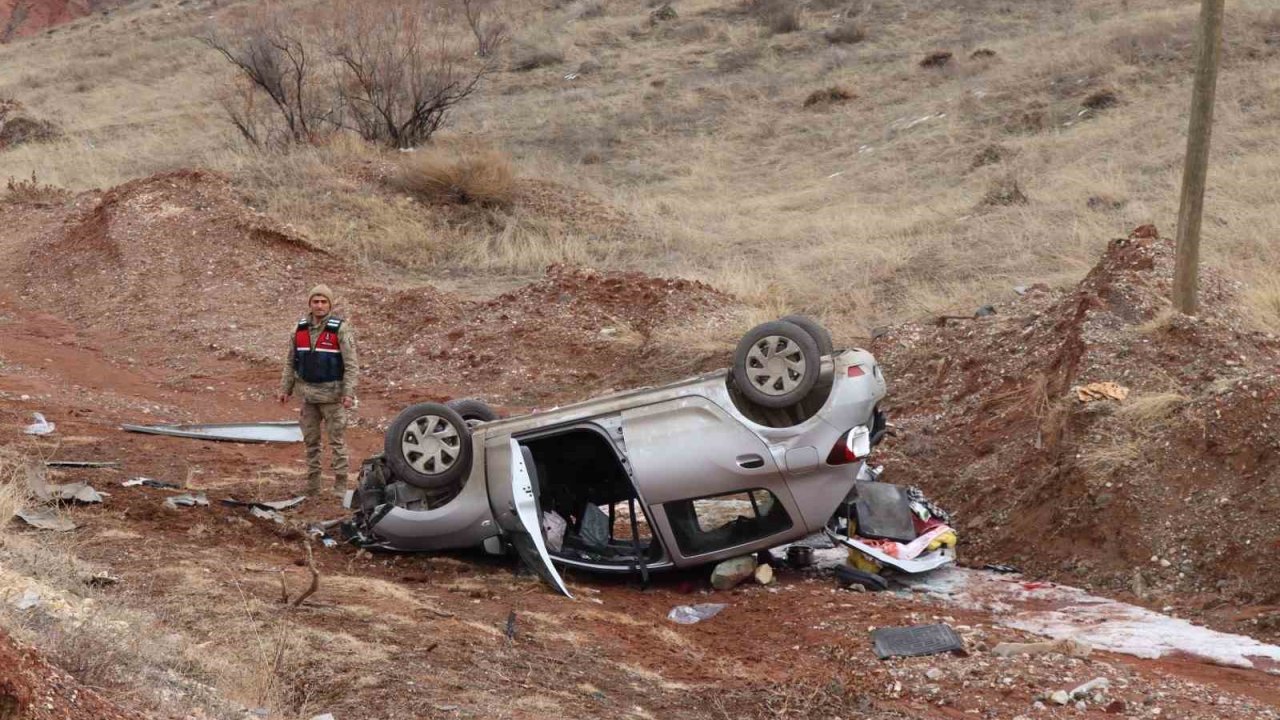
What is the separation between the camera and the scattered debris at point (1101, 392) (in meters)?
9.14

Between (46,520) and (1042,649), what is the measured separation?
547 cm

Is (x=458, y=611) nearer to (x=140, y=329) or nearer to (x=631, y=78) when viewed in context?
(x=140, y=329)

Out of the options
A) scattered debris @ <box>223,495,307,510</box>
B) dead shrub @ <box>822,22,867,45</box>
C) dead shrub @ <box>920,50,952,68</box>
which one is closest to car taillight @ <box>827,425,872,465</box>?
scattered debris @ <box>223,495,307,510</box>

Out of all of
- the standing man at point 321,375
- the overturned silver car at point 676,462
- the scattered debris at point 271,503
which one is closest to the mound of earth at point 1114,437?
the overturned silver car at point 676,462

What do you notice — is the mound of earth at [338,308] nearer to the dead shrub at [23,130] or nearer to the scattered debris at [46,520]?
the scattered debris at [46,520]

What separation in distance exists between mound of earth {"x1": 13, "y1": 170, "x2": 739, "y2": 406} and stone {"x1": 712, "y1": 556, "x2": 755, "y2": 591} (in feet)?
18.8

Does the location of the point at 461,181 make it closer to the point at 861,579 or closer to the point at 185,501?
the point at 185,501

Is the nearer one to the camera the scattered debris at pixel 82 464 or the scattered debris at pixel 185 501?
the scattered debris at pixel 185 501

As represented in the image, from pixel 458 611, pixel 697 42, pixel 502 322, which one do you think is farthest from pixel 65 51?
pixel 458 611

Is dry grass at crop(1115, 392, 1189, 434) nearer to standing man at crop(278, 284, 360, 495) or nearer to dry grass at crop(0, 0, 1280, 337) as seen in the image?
dry grass at crop(0, 0, 1280, 337)

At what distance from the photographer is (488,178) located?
69.5ft

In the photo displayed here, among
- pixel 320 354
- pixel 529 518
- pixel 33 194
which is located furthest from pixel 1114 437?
pixel 33 194

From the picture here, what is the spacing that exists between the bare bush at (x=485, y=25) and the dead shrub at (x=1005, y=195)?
21.3 metres

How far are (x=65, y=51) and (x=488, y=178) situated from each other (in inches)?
1351
